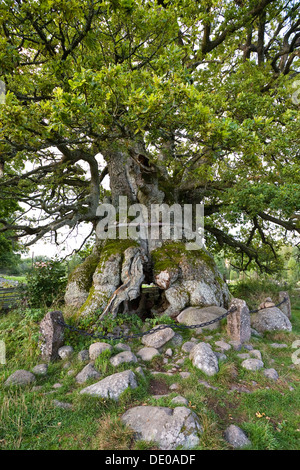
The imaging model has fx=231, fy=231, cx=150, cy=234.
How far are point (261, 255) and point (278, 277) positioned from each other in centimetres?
161

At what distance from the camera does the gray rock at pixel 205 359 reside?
3963 mm

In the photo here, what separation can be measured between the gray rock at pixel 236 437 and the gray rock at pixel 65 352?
3037 mm

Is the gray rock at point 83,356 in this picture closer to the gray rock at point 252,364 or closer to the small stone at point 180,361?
the small stone at point 180,361

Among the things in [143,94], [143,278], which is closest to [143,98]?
[143,94]

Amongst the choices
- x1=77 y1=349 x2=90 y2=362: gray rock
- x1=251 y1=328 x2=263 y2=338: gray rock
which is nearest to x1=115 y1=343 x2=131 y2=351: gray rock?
x1=77 y1=349 x2=90 y2=362: gray rock

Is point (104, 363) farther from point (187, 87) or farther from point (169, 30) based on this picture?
point (169, 30)

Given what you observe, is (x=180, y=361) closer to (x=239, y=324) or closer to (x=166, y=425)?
(x=239, y=324)

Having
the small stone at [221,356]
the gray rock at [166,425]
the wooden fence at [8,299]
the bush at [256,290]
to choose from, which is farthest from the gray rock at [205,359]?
the wooden fence at [8,299]

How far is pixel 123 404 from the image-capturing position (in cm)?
322

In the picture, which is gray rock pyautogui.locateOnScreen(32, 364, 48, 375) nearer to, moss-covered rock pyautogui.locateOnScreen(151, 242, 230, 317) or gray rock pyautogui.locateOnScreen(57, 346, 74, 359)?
gray rock pyautogui.locateOnScreen(57, 346, 74, 359)

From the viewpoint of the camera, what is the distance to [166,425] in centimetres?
269

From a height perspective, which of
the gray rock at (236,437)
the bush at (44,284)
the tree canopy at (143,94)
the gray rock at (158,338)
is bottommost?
the gray rock at (236,437)

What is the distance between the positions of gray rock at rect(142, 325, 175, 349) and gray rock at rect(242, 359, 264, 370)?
1.47m
